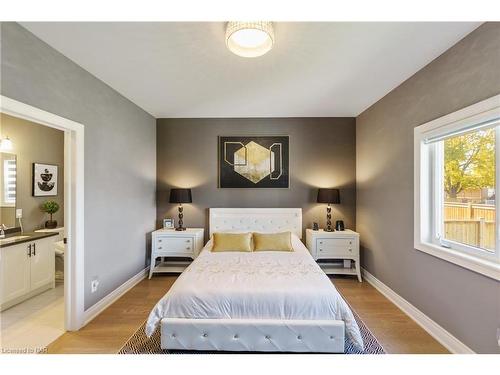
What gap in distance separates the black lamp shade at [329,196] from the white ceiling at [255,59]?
1.31 m

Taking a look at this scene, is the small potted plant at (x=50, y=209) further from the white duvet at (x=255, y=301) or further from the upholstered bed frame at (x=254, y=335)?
the upholstered bed frame at (x=254, y=335)

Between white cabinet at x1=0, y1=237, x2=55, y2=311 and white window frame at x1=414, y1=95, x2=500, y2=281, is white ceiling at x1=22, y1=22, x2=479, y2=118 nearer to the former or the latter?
white window frame at x1=414, y1=95, x2=500, y2=281

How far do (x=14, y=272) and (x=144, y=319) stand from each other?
1629mm

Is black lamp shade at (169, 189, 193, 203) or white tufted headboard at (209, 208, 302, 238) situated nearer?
black lamp shade at (169, 189, 193, 203)

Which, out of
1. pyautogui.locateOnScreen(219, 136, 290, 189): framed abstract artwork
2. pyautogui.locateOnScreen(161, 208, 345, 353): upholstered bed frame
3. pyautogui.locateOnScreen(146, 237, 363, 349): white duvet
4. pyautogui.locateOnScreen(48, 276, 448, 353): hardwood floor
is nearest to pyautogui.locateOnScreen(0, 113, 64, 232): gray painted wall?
pyautogui.locateOnScreen(48, 276, 448, 353): hardwood floor

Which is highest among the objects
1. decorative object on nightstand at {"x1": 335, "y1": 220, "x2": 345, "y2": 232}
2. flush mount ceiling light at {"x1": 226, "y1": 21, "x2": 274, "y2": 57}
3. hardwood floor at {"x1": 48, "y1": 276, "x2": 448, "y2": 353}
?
flush mount ceiling light at {"x1": 226, "y1": 21, "x2": 274, "y2": 57}

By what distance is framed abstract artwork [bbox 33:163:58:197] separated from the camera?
3424mm

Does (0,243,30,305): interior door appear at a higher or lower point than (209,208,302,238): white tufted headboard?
lower

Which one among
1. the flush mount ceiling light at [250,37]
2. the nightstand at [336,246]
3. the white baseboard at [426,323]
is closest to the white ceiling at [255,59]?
the flush mount ceiling light at [250,37]

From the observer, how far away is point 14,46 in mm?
1624

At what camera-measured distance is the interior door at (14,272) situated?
2.45 m

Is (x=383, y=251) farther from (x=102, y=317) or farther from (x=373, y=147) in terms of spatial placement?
(x=102, y=317)

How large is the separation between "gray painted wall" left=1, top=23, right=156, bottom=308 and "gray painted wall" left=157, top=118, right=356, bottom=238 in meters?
0.33
